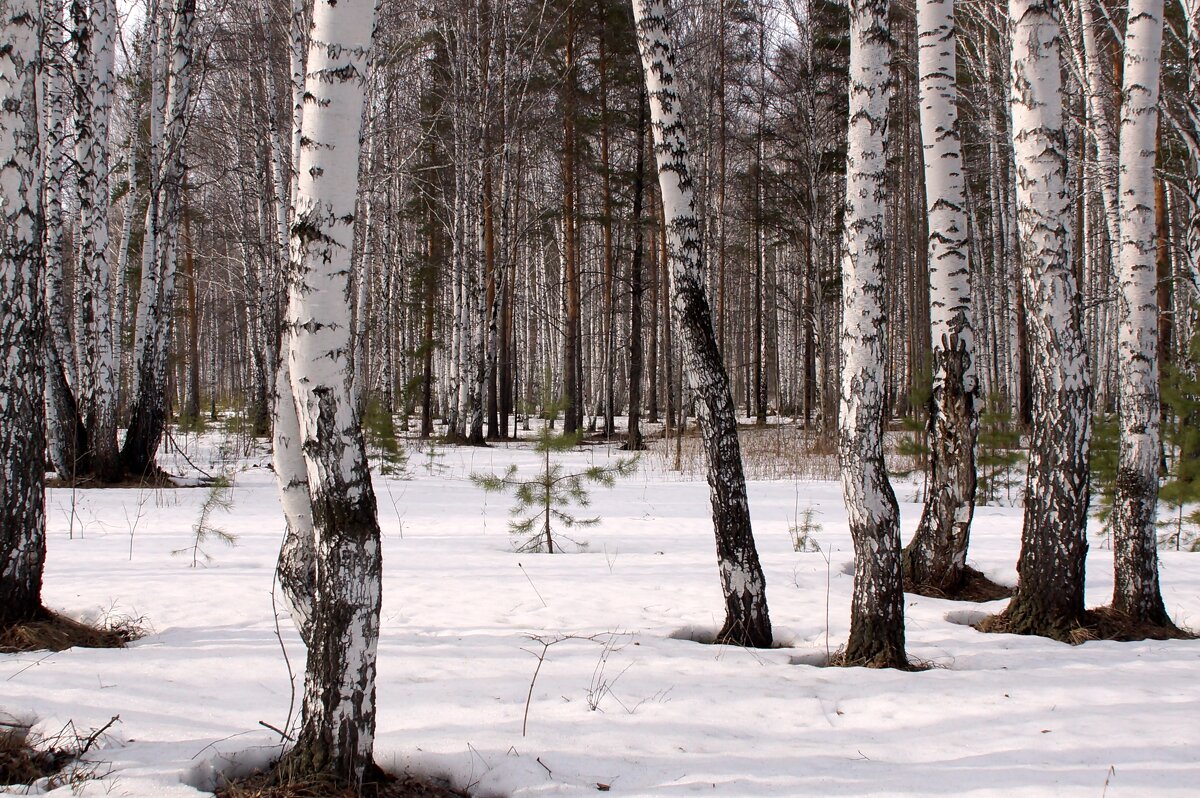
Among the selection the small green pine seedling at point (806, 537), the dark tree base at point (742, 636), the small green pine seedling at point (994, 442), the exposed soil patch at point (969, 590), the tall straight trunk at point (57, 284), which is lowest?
the exposed soil patch at point (969, 590)

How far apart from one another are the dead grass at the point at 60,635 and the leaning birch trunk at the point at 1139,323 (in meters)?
5.77

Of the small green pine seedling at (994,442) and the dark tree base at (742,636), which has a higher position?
the small green pine seedling at (994,442)

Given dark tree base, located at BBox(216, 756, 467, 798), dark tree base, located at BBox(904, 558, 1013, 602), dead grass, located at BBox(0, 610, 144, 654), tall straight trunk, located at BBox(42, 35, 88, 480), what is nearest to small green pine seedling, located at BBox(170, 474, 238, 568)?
dead grass, located at BBox(0, 610, 144, 654)

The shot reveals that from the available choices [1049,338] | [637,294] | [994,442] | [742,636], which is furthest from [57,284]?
[994,442]

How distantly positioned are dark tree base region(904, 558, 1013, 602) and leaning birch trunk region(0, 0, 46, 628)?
5363mm

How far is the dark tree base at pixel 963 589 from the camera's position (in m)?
5.41

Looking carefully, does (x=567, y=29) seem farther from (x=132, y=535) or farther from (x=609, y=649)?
(x=609, y=649)

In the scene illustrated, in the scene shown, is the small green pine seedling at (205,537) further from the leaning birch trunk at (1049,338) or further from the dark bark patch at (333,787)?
the leaning birch trunk at (1049,338)

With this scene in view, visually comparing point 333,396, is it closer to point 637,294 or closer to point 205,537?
point 205,537

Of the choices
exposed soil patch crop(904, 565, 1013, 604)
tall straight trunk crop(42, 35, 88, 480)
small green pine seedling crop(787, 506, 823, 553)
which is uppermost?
tall straight trunk crop(42, 35, 88, 480)

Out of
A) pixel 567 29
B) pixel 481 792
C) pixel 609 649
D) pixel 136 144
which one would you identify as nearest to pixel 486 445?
pixel 567 29

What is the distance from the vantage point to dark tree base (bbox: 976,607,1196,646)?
4.40 m

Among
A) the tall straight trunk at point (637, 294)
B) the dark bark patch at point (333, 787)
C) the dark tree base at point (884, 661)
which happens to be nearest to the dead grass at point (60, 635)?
the dark bark patch at point (333, 787)

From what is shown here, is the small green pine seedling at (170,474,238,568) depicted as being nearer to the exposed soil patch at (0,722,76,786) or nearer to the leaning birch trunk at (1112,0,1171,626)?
the exposed soil patch at (0,722,76,786)
